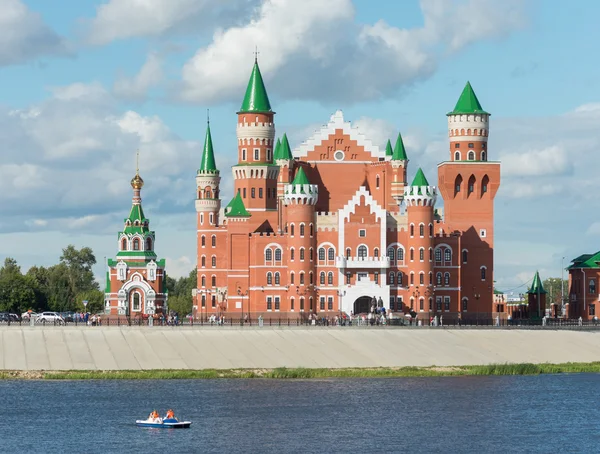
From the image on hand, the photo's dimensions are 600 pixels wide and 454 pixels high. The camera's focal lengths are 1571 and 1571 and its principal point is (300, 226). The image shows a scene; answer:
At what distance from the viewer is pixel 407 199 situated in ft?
502

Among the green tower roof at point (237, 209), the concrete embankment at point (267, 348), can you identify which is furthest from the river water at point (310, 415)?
the green tower roof at point (237, 209)

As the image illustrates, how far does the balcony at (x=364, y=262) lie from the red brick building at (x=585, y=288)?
26.3 meters

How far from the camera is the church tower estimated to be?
162875mm

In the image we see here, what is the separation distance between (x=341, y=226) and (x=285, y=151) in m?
12.5

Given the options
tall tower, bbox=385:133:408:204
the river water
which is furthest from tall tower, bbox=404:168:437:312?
the river water

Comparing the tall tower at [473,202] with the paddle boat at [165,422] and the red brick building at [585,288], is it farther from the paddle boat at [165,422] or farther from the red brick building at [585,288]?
the paddle boat at [165,422]

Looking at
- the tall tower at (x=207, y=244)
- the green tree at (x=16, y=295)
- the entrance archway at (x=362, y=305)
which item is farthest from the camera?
the green tree at (x=16, y=295)

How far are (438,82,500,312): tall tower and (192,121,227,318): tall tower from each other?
23777mm

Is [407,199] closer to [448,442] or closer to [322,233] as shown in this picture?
[322,233]

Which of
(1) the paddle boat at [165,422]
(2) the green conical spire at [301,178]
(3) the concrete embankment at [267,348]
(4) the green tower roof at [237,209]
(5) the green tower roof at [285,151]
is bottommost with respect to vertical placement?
(1) the paddle boat at [165,422]

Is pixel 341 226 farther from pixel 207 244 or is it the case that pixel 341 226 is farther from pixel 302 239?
pixel 207 244

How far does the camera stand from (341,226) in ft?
502

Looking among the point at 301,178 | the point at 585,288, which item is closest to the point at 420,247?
the point at 301,178

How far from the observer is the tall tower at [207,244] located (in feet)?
529
